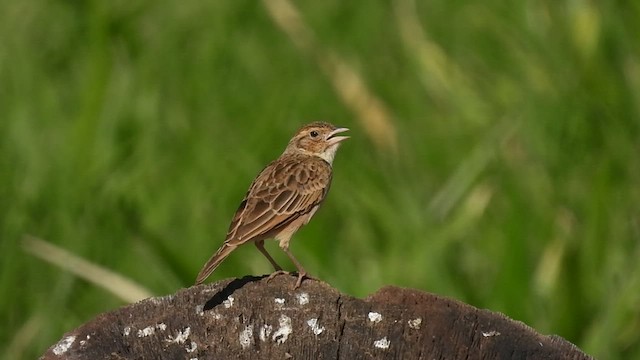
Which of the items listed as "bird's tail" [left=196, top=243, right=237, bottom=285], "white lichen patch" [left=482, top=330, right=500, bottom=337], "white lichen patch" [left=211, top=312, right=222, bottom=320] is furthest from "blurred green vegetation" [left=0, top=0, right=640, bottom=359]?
"white lichen patch" [left=211, top=312, right=222, bottom=320]

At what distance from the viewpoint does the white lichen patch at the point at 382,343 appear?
4.40 m

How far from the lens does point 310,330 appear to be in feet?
14.5

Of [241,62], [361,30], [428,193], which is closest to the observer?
[428,193]

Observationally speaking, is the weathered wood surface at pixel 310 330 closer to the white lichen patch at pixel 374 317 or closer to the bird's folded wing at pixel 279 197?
the white lichen patch at pixel 374 317

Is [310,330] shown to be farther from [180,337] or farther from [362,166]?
[362,166]

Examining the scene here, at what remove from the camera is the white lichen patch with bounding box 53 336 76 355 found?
4289 millimetres

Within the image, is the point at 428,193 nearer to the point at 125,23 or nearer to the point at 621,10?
the point at 621,10

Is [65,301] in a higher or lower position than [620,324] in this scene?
higher

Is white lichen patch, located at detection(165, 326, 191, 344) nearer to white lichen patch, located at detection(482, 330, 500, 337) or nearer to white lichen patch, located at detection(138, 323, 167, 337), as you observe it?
white lichen patch, located at detection(138, 323, 167, 337)

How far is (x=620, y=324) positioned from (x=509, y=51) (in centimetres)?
320

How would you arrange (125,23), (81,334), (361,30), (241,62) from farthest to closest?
(361,30), (241,62), (125,23), (81,334)

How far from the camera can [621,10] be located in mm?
8539

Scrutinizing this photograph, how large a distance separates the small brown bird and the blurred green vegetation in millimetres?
766

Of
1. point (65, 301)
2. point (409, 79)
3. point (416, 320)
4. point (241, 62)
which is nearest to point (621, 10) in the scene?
point (409, 79)
